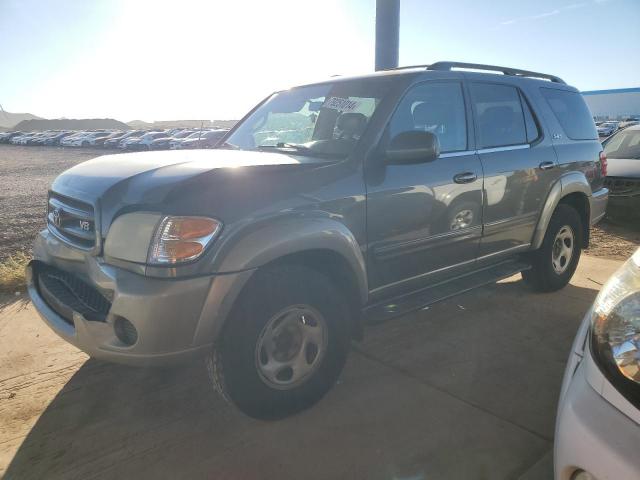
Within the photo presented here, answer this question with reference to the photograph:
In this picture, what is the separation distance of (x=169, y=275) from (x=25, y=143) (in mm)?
53839

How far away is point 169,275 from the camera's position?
213 cm

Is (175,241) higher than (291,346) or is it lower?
higher

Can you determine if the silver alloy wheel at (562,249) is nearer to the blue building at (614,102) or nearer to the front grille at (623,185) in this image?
the front grille at (623,185)

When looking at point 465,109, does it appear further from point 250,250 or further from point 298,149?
point 250,250

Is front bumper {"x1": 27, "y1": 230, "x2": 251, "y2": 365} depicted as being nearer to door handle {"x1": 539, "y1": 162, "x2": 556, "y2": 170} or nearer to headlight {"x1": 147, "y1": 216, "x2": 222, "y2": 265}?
headlight {"x1": 147, "y1": 216, "x2": 222, "y2": 265}

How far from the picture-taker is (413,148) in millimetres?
2748

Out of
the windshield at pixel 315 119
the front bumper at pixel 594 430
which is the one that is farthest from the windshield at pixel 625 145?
the front bumper at pixel 594 430

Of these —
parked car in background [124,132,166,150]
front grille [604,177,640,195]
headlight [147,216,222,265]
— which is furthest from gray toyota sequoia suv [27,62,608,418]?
parked car in background [124,132,166,150]

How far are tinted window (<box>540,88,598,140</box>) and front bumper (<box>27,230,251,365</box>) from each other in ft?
11.4

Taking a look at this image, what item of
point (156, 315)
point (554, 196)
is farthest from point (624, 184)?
point (156, 315)

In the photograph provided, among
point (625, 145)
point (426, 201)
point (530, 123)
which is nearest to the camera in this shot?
point (426, 201)

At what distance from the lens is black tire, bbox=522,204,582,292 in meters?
4.38

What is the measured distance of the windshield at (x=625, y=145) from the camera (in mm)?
8164

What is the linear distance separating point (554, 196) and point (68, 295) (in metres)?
3.75
